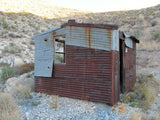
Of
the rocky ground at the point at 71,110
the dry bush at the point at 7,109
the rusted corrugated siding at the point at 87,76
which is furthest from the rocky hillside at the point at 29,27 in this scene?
the rocky ground at the point at 71,110

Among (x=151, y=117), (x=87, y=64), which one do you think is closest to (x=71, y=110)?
(x=87, y=64)

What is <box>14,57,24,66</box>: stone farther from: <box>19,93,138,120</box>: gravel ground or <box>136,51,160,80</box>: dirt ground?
<box>136,51,160,80</box>: dirt ground

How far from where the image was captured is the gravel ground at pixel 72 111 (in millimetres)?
4820

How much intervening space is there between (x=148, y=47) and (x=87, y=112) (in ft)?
43.7

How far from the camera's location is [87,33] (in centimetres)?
565

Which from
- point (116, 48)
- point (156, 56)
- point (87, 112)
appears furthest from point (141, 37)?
point (87, 112)

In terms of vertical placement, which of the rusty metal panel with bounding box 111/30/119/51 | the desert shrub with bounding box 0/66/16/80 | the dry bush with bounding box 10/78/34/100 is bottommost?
the dry bush with bounding box 10/78/34/100


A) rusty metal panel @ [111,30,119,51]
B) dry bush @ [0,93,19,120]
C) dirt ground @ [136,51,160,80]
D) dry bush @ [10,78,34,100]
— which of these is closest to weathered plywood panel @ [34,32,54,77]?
dry bush @ [10,78,34,100]

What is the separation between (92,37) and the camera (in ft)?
18.3

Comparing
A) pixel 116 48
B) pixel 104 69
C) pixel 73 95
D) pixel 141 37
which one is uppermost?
pixel 141 37

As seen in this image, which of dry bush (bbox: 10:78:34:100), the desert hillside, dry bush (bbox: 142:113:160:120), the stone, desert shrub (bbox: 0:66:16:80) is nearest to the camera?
dry bush (bbox: 142:113:160:120)

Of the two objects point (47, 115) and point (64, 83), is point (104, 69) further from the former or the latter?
point (47, 115)

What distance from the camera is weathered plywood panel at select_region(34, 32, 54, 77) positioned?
6.60m

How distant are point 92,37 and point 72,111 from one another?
2801 mm
